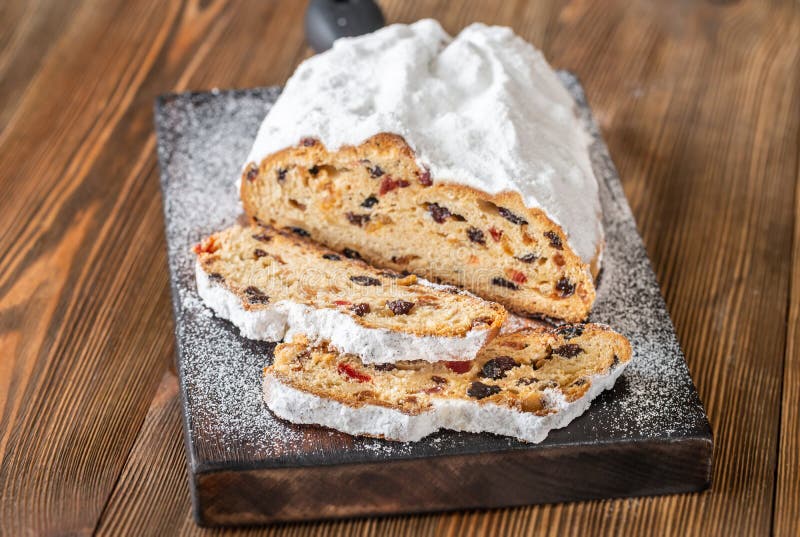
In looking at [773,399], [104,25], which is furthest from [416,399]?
[104,25]

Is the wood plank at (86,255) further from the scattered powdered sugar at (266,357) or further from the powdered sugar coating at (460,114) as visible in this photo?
the powdered sugar coating at (460,114)

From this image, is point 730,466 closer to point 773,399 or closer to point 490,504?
point 773,399

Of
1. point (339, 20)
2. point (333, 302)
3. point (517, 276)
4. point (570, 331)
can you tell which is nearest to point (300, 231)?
point (333, 302)

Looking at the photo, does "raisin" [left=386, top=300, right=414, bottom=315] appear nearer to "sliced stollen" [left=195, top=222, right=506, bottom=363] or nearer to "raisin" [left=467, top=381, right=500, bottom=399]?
"sliced stollen" [left=195, top=222, right=506, bottom=363]

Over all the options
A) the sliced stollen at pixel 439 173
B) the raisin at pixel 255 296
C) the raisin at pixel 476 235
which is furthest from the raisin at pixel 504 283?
the raisin at pixel 255 296

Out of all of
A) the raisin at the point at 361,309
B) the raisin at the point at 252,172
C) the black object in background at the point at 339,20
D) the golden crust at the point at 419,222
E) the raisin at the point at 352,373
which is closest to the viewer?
the raisin at the point at 352,373
